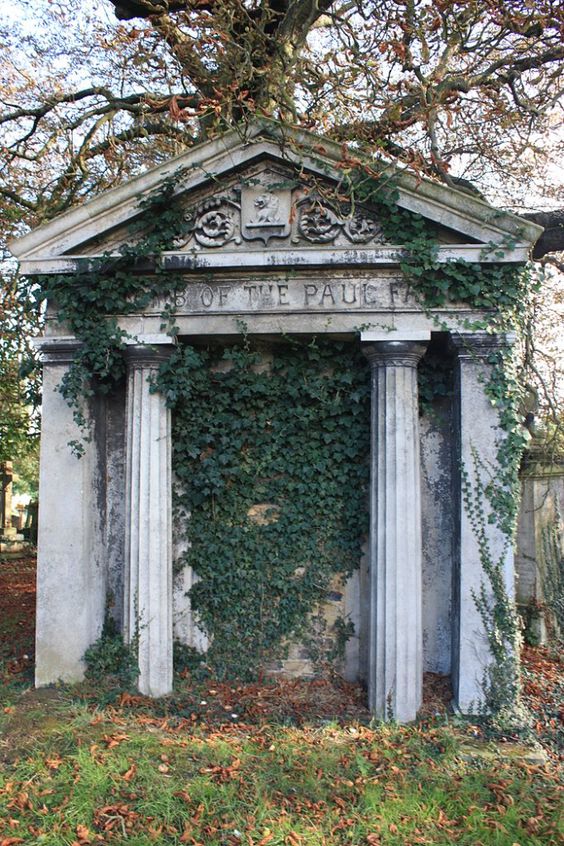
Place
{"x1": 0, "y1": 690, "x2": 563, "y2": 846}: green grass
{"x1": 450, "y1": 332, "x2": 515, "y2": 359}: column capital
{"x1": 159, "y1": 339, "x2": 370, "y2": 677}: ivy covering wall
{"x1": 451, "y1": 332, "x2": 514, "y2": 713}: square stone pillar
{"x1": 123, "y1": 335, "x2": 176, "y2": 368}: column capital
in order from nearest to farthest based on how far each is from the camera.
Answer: {"x1": 0, "y1": 690, "x2": 563, "y2": 846}: green grass, {"x1": 451, "y1": 332, "x2": 514, "y2": 713}: square stone pillar, {"x1": 450, "y1": 332, "x2": 515, "y2": 359}: column capital, {"x1": 123, "y1": 335, "x2": 176, "y2": 368}: column capital, {"x1": 159, "y1": 339, "x2": 370, "y2": 677}: ivy covering wall

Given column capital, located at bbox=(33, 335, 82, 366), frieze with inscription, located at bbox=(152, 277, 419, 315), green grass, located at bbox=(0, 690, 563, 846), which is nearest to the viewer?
green grass, located at bbox=(0, 690, 563, 846)

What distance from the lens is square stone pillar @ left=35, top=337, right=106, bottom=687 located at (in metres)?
5.93

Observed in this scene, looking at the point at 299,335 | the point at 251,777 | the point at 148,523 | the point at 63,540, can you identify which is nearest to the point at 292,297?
the point at 299,335

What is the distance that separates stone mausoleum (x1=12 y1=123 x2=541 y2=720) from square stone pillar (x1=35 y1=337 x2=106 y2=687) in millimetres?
13

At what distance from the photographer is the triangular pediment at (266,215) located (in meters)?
5.51

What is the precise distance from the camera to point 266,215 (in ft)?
19.0

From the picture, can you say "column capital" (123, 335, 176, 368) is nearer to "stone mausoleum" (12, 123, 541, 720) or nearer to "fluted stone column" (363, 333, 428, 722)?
"stone mausoleum" (12, 123, 541, 720)

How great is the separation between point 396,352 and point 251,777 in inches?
130

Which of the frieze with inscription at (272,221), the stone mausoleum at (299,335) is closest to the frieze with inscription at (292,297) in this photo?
the stone mausoleum at (299,335)

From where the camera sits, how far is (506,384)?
18.5ft

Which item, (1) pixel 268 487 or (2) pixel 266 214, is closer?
(2) pixel 266 214

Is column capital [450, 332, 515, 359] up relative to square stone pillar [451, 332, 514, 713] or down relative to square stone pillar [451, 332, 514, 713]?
up

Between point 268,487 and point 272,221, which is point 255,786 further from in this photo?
point 272,221

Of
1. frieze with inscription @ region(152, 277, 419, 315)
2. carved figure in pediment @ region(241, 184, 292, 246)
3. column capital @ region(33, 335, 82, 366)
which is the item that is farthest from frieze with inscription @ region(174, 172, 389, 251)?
column capital @ region(33, 335, 82, 366)
